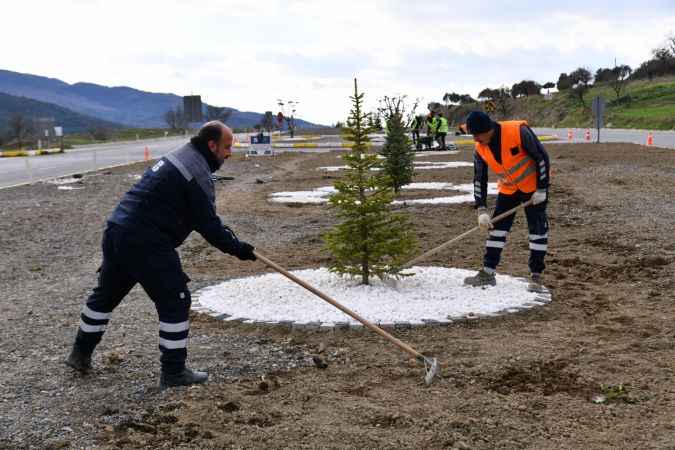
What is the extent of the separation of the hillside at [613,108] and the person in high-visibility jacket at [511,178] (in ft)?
134

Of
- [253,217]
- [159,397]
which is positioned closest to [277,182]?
[253,217]

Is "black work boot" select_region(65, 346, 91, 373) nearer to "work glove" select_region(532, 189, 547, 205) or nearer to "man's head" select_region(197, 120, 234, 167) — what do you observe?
"man's head" select_region(197, 120, 234, 167)

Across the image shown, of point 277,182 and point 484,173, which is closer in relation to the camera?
point 484,173

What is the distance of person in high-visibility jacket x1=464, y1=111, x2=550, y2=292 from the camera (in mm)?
7004

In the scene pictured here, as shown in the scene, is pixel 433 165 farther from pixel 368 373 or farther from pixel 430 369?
pixel 430 369

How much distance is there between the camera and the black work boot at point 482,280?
7265mm

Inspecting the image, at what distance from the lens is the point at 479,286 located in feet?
23.7

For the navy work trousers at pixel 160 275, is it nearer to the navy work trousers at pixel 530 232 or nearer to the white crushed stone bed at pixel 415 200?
the navy work trousers at pixel 530 232

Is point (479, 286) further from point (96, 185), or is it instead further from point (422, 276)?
point (96, 185)

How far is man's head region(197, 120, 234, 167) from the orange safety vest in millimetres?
3076

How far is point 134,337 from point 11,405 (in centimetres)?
151

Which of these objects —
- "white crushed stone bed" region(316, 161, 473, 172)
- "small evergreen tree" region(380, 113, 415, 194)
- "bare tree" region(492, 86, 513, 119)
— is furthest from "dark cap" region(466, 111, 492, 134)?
"bare tree" region(492, 86, 513, 119)

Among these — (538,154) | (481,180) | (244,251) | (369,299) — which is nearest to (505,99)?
(481,180)

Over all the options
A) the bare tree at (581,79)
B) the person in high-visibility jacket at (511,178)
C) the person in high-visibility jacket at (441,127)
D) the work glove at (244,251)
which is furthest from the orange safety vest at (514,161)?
the bare tree at (581,79)
